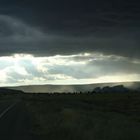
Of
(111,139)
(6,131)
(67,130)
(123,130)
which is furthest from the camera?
(6,131)

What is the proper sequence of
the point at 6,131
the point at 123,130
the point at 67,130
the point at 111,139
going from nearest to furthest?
the point at 111,139 < the point at 123,130 < the point at 67,130 < the point at 6,131

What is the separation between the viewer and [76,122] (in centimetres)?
2420

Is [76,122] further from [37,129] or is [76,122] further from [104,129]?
[104,129]

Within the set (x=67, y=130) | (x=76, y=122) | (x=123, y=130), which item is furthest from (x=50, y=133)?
(x=123, y=130)

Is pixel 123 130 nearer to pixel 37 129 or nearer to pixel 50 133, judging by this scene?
pixel 50 133

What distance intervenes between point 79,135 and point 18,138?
2.73 metres

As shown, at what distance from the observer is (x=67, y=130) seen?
2148cm

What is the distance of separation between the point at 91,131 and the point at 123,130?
1.44 meters

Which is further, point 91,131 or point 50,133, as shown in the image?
point 50,133

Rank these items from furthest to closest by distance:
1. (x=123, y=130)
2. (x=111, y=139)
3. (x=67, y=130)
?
(x=67, y=130) < (x=123, y=130) < (x=111, y=139)

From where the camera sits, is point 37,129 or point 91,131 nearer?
point 91,131

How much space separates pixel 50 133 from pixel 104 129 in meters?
3.23

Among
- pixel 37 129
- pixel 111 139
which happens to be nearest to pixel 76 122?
pixel 37 129

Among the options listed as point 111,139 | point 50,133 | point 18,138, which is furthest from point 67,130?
point 111,139
